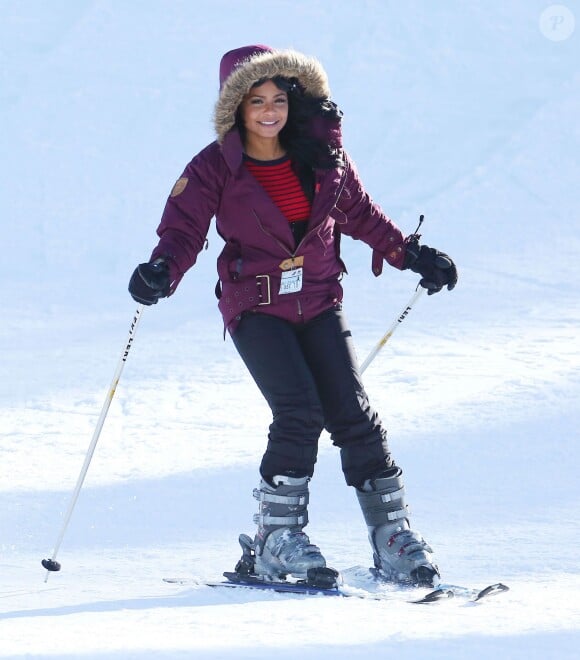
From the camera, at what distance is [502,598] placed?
11.8 ft

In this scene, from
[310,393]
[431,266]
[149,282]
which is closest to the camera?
[149,282]

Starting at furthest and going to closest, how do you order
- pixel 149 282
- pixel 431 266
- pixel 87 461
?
pixel 431 266, pixel 87 461, pixel 149 282

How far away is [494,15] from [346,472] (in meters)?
11.4

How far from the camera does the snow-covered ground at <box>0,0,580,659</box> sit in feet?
11.5

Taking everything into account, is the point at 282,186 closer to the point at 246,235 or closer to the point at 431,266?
the point at 246,235

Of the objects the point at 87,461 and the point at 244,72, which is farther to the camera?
the point at 87,461

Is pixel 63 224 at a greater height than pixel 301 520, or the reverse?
pixel 63 224

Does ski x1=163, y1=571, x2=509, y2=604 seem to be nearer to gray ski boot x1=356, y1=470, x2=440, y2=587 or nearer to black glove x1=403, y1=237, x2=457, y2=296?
gray ski boot x1=356, y1=470, x2=440, y2=587

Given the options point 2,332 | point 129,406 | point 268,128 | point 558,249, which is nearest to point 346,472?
point 268,128

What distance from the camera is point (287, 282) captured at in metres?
4.05

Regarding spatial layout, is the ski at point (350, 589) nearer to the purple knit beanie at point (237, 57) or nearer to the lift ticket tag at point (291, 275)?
the lift ticket tag at point (291, 275)

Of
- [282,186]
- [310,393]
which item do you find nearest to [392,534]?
[310,393]

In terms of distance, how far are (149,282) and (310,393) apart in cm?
61

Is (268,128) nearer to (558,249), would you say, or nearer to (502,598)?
(502,598)
